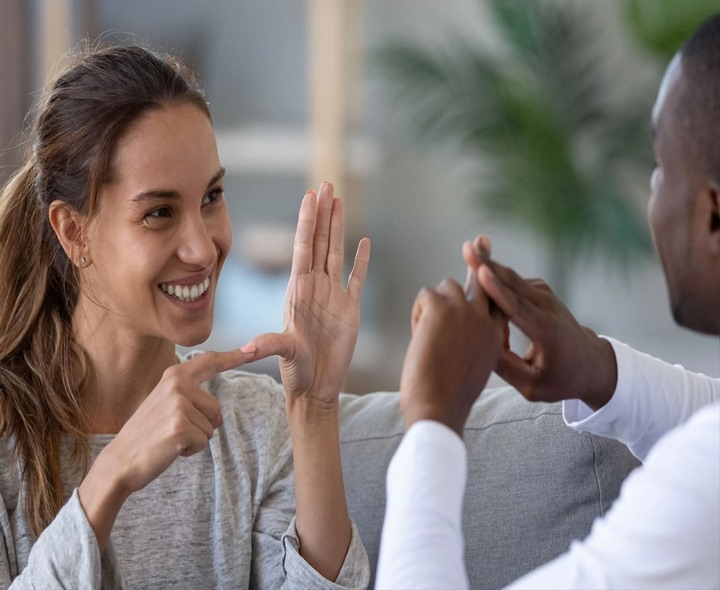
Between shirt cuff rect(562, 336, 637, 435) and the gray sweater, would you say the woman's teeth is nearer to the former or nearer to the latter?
the gray sweater

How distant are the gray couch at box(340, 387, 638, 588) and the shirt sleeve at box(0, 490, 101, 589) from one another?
0.52 meters

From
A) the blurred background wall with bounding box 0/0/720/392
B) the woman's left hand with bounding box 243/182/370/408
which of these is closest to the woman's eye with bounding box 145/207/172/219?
the woman's left hand with bounding box 243/182/370/408

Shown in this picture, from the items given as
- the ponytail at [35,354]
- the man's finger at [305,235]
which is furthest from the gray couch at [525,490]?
the ponytail at [35,354]

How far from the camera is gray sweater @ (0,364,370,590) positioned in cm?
147

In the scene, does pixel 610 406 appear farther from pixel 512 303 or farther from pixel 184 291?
pixel 184 291

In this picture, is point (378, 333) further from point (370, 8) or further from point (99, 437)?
point (99, 437)

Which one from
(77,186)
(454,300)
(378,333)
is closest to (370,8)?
(378,333)

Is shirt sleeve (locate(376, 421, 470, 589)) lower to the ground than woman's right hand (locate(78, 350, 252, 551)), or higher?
higher

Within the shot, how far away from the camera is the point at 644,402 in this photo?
1.19 m

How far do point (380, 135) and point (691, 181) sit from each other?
3.30 meters

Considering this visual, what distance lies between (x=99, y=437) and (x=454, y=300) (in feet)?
2.63

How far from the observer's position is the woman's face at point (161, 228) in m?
1.49

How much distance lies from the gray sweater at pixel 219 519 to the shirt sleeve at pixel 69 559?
0.46ft

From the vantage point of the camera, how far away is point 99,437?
1.56 meters
